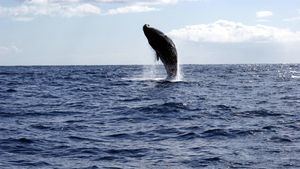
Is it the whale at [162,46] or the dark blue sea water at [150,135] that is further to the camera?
the whale at [162,46]

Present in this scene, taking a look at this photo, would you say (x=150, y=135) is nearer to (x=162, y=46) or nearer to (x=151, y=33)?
(x=151, y=33)

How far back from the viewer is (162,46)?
100ft

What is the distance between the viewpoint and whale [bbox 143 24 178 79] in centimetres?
2934

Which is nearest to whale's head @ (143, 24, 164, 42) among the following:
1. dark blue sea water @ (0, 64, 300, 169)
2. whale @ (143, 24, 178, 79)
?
whale @ (143, 24, 178, 79)

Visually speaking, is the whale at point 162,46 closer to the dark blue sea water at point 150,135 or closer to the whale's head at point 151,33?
the whale's head at point 151,33

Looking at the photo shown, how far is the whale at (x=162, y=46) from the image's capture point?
29344 mm

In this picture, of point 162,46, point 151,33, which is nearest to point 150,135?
point 151,33

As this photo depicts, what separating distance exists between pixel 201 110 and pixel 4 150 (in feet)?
31.6

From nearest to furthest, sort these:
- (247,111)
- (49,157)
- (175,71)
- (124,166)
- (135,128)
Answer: (124,166) < (49,157) < (135,128) < (247,111) < (175,71)

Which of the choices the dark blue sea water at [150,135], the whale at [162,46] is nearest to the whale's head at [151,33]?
the whale at [162,46]

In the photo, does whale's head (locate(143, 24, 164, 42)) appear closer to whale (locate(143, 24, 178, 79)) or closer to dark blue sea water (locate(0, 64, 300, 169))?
whale (locate(143, 24, 178, 79))

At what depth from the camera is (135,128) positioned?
15.7m

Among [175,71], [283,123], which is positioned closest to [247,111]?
[283,123]

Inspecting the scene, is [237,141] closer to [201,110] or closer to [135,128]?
[135,128]
